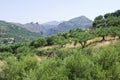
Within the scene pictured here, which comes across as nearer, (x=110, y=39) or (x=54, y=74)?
(x=54, y=74)

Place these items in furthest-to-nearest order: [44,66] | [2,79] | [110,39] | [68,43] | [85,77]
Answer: [68,43]
[110,39]
[2,79]
[44,66]
[85,77]

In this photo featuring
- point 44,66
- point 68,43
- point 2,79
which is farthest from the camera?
point 68,43

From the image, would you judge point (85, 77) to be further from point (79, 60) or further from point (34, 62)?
point (34, 62)

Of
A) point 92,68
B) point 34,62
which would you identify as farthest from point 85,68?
point 34,62

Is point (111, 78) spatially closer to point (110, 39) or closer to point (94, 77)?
point (94, 77)

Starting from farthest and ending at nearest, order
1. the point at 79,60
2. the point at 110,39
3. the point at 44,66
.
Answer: the point at 110,39
the point at 44,66
the point at 79,60

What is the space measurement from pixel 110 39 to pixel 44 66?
7600 cm

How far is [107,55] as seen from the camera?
5391 centimetres

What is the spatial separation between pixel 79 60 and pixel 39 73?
25.4ft

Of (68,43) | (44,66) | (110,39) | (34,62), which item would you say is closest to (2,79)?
(34,62)

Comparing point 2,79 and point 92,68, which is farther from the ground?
point 92,68

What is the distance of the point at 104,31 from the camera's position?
135 metres

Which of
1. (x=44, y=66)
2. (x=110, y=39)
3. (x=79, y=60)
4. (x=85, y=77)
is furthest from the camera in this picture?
(x=110, y=39)

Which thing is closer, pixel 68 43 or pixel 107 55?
pixel 107 55
